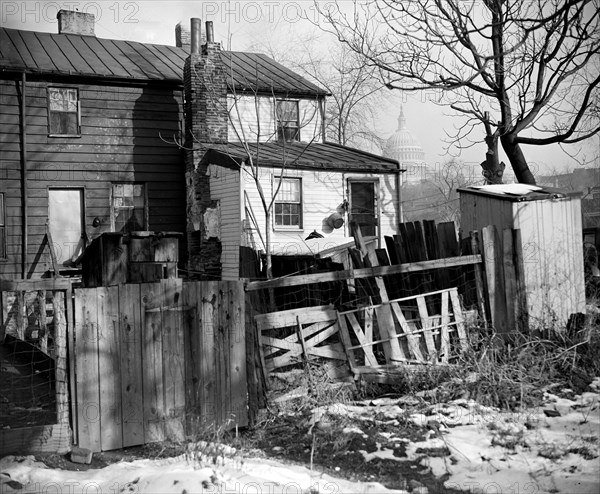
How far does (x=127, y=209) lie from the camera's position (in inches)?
798

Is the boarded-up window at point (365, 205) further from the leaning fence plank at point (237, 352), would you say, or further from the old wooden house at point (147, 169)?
the leaning fence plank at point (237, 352)

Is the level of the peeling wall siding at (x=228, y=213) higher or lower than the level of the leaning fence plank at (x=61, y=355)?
higher

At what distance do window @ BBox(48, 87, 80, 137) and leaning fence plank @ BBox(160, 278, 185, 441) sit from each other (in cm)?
1481

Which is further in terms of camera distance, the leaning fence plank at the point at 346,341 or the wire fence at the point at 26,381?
the leaning fence plank at the point at 346,341

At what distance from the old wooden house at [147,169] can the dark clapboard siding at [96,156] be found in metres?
0.03

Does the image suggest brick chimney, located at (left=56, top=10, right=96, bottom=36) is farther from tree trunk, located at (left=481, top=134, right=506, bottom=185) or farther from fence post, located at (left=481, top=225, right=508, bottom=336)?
fence post, located at (left=481, top=225, right=508, bottom=336)

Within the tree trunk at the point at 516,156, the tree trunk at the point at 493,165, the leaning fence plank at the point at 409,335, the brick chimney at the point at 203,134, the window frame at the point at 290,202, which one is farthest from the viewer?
the brick chimney at the point at 203,134

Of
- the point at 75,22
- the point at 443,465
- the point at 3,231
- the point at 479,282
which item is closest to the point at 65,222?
the point at 3,231

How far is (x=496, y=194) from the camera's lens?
30.0 feet

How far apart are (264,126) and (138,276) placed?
14232 millimetres

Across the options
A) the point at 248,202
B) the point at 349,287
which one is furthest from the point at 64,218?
the point at 349,287

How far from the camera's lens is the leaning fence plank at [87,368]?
6.07 meters

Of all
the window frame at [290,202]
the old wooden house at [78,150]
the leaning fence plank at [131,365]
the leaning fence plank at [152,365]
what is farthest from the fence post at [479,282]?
the old wooden house at [78,150]

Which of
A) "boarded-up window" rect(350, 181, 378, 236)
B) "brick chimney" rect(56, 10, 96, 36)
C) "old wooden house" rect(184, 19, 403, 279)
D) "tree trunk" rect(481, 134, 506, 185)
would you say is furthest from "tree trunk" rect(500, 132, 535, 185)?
"brick chimney" rect(56, 10, 96, 36)
